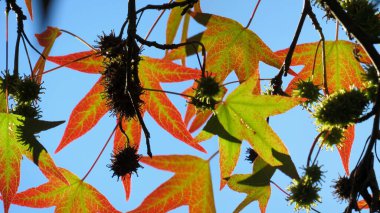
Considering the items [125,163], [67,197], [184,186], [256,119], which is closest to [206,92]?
[256,119]

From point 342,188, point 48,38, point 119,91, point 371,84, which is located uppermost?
point 48,38

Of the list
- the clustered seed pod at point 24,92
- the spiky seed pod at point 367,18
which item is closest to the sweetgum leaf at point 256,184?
the spiky seed pod at point 367,18

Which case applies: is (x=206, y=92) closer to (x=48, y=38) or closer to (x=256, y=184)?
(x=256, y=184)

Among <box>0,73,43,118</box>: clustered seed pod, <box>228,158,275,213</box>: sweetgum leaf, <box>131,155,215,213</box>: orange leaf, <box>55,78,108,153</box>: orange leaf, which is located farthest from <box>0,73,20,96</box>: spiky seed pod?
<box>228,158,275,213</box>: sweetgum leaf

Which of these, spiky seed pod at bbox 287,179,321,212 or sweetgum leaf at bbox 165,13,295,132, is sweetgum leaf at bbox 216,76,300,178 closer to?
spiky seed pod at bbox 287,179,321,212

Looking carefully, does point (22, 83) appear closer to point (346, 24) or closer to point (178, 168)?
point (178, 168)
